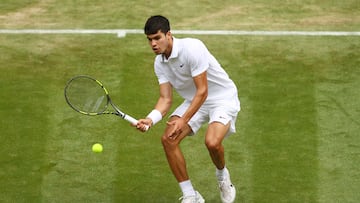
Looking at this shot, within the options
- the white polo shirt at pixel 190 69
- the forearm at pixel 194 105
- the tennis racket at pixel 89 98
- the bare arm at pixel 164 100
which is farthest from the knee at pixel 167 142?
the white polo shirt at pixel 190 69

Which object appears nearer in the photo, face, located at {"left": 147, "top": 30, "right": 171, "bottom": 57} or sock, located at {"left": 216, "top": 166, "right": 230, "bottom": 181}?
face, located at {"left": 147, "top": 30, "right": 171, "bottom": 57}

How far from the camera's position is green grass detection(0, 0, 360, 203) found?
504 inches

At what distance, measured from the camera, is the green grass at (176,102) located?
12805 millimetres

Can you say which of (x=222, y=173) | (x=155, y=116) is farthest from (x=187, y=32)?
(x=155, y=116)

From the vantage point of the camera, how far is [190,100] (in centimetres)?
1231

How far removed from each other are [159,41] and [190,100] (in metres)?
1.09

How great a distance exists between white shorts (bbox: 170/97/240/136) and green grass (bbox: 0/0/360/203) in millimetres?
928

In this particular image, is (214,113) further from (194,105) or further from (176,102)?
(176,102)

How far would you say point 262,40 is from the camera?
1583 centimetres

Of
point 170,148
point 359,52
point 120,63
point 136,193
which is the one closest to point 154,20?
point 170,148

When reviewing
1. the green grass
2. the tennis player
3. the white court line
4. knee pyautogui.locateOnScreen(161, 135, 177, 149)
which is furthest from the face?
the white court line

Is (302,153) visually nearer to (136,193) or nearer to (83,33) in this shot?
(136,193)

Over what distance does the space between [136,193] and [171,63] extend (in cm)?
179

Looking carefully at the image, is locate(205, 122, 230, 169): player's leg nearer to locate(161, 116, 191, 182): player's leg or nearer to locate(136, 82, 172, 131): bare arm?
locate(161, 116, 191, 182): player's leg
